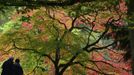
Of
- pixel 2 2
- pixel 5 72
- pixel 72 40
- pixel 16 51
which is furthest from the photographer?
pixel 16 51

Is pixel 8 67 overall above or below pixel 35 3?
below

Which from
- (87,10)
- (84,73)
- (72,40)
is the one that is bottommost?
(84,73)

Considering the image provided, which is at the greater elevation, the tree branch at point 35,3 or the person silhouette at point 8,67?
the tree branch at point 35,3

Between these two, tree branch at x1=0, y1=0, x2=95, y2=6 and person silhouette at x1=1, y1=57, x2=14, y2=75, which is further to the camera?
person silhouette at x1=1, y1=57, x2=14, y2=75

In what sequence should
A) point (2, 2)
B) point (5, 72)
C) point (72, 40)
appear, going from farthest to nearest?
point (72, 40) → point (5, 72) → point (2, 2)

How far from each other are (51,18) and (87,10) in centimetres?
866

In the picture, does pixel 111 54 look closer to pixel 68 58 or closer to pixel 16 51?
pixel 68 58

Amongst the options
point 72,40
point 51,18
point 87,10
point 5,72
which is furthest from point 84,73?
point 87,10

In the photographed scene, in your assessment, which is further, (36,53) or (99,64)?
(99,64)

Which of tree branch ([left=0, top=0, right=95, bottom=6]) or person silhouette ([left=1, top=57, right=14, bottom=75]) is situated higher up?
tree branch ([left=0, top=0, right=95, bottom=6])

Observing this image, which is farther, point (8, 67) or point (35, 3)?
point (8, 67)

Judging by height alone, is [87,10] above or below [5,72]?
above

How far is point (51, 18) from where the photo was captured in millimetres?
16484

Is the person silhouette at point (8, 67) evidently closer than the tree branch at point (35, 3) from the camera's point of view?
No
